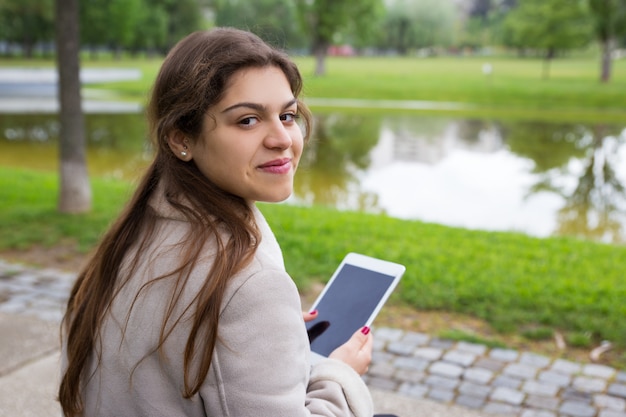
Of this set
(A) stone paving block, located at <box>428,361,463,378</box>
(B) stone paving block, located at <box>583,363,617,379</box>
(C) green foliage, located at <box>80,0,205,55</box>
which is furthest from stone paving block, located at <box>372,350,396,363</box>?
(C) green foliage, located at <box>80,0,205,55</box>

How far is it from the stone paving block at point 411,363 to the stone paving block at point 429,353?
2.2 inches

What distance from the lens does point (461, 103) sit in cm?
2697

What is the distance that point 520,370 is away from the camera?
13.0 feet

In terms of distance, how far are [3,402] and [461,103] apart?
2508cm

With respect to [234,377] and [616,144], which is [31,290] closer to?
[234,377]

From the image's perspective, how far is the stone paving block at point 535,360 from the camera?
4.04 m

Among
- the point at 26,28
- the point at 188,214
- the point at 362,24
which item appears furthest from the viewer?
the point at 26,28

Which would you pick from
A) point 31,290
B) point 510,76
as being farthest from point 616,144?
point 510,76

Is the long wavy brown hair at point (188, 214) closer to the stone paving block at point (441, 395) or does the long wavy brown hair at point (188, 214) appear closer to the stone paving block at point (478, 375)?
the stone paving block at point (441, 395)

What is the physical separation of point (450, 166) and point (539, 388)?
964 centimetres

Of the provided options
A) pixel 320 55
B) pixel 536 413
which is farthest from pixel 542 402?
pixel 320 55

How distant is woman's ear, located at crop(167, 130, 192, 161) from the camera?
5.43ft

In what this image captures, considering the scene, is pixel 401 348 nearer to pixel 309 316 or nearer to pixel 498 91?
pixel 309 316

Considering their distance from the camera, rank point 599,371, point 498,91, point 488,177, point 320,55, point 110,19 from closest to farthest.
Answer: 1. point 599,371
2. point 488,177
3. point 498,91
4. point 320,55
5. point 110,19
